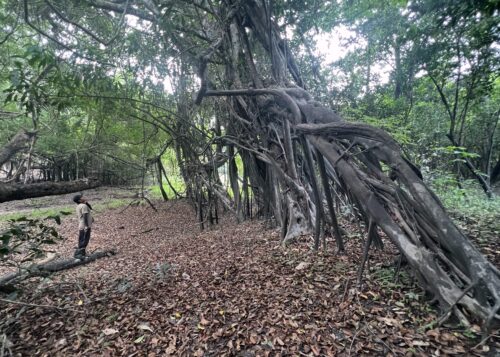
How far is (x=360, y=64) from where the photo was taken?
29.8 ft

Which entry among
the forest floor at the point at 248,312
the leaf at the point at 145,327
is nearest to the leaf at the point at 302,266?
the forest floor at the point at 248,312

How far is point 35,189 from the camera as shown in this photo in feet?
6.38

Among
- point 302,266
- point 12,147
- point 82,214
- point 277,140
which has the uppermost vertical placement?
point 277,140

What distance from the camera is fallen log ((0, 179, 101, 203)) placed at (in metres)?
1.81

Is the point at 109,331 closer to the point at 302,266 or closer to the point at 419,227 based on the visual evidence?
the point at 302,266

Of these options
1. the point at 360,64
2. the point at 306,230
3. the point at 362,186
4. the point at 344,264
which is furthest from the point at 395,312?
the point at 360,64

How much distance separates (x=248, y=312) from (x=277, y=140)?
11.0 feet

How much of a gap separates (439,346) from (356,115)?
6.63m

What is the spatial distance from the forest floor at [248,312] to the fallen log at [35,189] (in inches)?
58.1

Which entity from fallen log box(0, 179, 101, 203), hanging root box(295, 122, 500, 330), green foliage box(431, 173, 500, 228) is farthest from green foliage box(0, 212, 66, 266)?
green foliage box(431, 173, 500, 228)

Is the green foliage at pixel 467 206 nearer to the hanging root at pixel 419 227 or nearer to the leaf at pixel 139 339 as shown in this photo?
the hanging root at pixel 419 227

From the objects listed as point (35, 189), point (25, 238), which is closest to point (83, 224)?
point (25, 238)

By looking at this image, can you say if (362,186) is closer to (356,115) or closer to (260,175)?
(260,175)

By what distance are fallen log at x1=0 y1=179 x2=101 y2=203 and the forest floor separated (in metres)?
1.47
